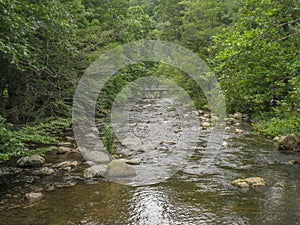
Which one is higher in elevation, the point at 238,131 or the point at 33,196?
the point at 238,131

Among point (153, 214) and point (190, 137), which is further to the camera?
point (190, 137)

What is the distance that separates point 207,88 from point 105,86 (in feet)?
21.4

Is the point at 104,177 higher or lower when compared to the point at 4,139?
lower

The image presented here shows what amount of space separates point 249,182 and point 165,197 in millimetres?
1756

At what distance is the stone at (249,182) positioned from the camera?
5617 millimetres

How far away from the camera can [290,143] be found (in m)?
8.16

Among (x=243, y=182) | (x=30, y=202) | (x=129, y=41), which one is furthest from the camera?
(x=129, y=41)

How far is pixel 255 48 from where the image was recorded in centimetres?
529

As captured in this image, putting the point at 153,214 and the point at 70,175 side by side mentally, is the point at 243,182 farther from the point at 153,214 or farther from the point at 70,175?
the point at 70,175

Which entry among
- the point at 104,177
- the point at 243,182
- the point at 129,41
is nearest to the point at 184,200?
the point at 243,182

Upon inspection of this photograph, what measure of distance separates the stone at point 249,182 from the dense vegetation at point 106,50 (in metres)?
1.59

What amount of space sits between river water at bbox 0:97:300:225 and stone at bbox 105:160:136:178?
0.97 feet

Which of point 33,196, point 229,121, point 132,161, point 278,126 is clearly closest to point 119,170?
point 132,161

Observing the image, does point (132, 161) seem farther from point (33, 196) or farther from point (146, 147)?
point (33, 196)
